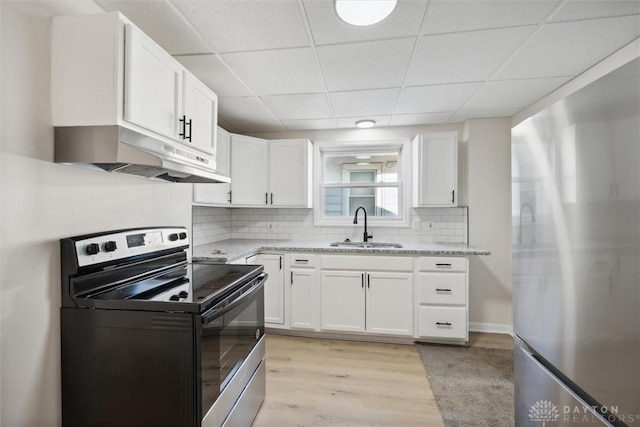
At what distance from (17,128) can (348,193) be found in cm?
279

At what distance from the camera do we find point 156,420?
108 cm

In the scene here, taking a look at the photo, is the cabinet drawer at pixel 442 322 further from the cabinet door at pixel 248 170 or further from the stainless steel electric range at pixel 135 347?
the cabinet door at pixel 248 170

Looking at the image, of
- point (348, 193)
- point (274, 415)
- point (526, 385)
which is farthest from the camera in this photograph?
point (348, 193)

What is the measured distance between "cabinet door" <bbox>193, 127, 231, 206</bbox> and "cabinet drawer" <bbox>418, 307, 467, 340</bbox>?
213cm

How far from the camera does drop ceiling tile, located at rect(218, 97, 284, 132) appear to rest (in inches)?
98.7

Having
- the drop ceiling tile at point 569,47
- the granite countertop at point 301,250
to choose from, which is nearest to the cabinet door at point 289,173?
the granite countertop at point 301,250

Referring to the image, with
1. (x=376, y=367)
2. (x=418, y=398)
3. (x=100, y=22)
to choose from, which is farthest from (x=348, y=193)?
(x=100, y=22)

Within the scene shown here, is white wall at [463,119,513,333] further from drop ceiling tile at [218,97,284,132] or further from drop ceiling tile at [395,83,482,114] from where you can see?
drop ceiling tile at [218,97,284,132]

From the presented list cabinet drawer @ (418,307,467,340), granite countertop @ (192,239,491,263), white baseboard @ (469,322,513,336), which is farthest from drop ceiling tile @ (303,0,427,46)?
white baseboard @ (469,322,513,336)

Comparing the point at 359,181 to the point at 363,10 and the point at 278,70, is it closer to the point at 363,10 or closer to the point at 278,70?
the point at 278,70

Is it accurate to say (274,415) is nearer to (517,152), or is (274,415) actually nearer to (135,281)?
(135,281)

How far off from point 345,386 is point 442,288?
122cm

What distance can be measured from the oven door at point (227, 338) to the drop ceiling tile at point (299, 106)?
1558mm

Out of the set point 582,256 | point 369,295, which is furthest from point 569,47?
point 369,295
